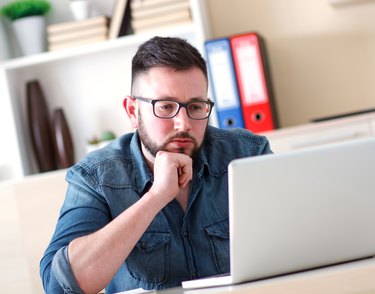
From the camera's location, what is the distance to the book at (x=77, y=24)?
132 inches

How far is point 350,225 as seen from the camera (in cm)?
141

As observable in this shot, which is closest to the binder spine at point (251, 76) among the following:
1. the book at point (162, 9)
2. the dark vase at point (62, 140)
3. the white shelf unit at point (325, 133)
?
the white shelf unit at point (325, 133)

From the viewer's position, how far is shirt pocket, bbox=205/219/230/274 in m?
1.92

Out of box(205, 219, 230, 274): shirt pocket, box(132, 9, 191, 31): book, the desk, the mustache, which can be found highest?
box(132, 9, 191, 31): book

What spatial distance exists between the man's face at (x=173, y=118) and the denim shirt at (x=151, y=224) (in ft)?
0.26

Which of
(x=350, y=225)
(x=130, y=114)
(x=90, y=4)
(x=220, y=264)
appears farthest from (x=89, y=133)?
(x=350, y=225)

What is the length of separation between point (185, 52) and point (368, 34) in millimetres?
1659

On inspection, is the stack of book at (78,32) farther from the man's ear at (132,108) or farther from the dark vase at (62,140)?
the man's ear at (132,108)

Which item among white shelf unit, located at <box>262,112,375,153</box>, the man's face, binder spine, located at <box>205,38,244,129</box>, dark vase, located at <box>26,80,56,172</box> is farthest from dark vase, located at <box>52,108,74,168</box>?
the man's face

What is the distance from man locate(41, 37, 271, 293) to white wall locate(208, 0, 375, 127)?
1.38 m

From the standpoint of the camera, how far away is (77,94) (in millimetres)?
3572

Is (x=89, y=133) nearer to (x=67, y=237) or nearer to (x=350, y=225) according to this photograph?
(x=67, y=237)

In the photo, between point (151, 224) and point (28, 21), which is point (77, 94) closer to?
point (28, 21)

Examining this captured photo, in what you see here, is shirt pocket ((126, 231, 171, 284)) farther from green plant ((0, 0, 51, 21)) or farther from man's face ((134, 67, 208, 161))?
green plant ((0, 0, 51, 21))
